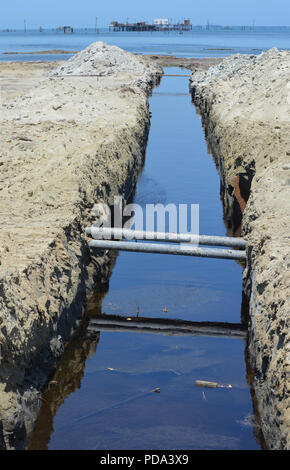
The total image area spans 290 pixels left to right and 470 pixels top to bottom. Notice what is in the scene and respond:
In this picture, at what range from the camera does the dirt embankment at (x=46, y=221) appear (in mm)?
5945

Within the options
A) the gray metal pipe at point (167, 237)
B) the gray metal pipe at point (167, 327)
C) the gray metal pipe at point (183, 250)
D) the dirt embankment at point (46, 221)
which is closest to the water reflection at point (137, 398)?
the gray metal pipe at point (167, 327)

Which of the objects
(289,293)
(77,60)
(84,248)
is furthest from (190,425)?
(77,60)

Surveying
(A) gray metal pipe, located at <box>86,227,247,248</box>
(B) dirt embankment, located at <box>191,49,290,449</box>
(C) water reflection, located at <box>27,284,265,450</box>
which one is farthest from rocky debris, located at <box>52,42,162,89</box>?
(C) water reflection, located at <box>27,284,265,450</box>

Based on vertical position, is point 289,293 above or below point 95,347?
above

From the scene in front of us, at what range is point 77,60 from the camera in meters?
41.1

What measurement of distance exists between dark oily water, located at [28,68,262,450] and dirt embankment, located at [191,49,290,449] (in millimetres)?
399

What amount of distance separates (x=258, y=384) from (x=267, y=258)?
155 cm

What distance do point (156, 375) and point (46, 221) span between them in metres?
2.73

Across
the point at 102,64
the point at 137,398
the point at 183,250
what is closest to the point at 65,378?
the point at 137,398

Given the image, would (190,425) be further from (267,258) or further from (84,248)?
(84,248)

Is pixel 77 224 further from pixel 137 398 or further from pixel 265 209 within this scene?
pixel 137 398

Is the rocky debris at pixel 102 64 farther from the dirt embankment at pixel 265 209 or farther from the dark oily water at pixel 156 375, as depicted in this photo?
the dark oily water at pixel 156 375

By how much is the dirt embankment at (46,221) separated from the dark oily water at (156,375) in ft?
1.05

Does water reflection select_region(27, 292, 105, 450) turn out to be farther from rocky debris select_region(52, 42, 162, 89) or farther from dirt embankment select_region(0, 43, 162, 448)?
rocky debris select_region(52, 42, 162, 89)
